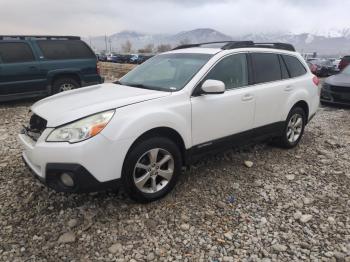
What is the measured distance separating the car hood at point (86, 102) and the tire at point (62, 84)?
507cm

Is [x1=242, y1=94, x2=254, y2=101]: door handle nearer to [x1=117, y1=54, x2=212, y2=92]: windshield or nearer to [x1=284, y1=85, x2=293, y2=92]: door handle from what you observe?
[x1=117, y1=54, x2=212, y2=92]: windshield

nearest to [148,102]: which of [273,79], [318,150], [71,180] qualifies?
[71,180]

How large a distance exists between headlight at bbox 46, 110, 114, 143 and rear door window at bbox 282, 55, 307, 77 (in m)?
3.31

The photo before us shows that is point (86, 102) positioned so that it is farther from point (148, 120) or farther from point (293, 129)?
point (293, 129)

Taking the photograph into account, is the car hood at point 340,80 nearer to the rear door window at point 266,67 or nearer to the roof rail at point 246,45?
the roof rail at point 246,45

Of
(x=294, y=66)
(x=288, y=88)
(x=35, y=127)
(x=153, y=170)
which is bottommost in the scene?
(x=153, y=170)

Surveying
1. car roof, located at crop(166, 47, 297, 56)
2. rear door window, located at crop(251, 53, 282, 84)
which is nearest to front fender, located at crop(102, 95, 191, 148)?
car roof, located at crop(166, 47, 297, 56)

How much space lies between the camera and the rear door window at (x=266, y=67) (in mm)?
4511

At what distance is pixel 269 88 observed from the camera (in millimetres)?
4598

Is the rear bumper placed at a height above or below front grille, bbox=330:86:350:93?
below

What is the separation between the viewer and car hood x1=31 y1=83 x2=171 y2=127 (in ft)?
10.1

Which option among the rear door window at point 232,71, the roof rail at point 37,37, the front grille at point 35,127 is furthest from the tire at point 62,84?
the rear door window at point 232,71

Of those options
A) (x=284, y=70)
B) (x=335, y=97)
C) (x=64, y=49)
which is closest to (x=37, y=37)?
(x=64, y=49)

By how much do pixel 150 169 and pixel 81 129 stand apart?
846 mm
